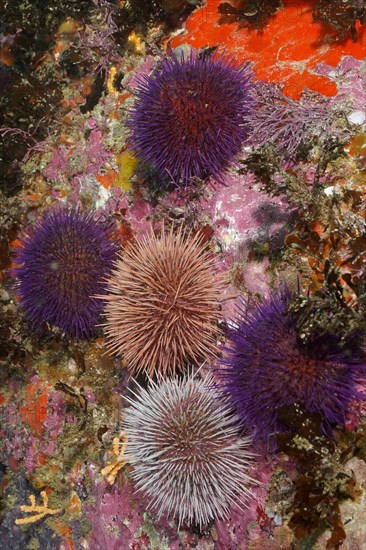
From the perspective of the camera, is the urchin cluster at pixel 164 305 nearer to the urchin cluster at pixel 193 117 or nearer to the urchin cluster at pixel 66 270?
the urchin cluster at pixel 66 270

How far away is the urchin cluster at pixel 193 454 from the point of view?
3.52m

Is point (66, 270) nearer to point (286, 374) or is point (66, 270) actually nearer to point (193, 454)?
point (193, 454)

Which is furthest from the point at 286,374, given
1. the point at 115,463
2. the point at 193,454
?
the point at 115,463

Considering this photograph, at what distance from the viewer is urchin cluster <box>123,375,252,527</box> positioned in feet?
11.5

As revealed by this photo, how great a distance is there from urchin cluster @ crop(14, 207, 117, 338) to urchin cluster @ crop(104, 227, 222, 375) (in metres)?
0.34

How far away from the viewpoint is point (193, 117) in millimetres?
3969

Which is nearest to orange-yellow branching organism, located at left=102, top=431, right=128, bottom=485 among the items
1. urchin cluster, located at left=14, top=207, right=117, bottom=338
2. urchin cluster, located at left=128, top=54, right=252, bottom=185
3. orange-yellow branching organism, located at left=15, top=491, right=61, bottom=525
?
orange-yellow branching organism, located at left=15, top=491, right=61, bottom=525

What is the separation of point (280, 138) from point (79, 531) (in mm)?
3678

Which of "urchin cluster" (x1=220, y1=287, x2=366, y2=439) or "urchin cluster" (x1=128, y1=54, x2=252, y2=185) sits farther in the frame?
"urchin cluster" (x1=128, y1=54, x2=252, y2=185)

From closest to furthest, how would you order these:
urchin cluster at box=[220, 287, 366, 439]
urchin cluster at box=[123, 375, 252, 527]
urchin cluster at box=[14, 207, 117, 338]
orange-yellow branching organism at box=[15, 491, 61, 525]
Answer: urchin cluster at box=[220, 287, 366, 439], urchin cluster at box=[123, 375, 252, 527], urchin cluster at box=[14, 207, 117, 338], orange-yellow branching organism at box=[15, 491, 61, 525]

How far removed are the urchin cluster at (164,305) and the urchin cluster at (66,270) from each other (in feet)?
1.13

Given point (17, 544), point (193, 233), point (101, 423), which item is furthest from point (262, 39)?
point (17, 544)

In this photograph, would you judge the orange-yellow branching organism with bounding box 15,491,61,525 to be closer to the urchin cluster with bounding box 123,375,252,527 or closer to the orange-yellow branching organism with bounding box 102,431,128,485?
the orange-yellow branching organism with bounding box 102,431,128,485

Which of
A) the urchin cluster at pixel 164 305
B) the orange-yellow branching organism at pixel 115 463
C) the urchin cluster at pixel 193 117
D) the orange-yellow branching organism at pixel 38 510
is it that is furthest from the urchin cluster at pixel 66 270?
the orange-yellow branching organism at pixel 38 510
